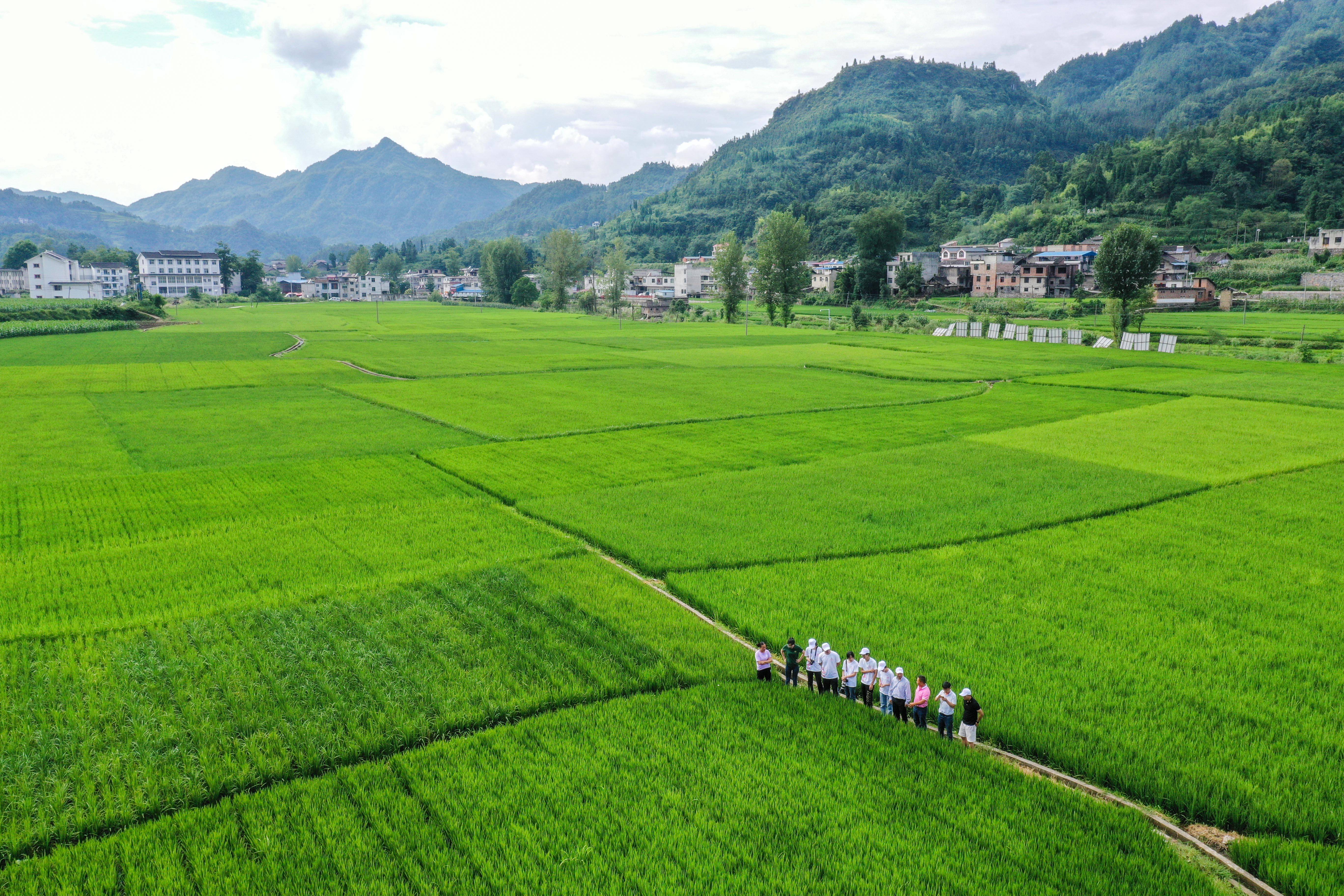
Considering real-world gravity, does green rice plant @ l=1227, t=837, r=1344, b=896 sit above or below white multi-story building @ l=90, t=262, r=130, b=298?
below

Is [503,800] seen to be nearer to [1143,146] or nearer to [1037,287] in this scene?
[1037,287]

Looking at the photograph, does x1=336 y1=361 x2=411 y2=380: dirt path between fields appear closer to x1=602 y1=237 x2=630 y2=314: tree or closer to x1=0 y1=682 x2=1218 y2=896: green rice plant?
x1=0 y1=682 x2=1218 y2=896: green rice plant

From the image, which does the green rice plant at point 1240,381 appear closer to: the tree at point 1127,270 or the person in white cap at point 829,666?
the tree at point 1127,270

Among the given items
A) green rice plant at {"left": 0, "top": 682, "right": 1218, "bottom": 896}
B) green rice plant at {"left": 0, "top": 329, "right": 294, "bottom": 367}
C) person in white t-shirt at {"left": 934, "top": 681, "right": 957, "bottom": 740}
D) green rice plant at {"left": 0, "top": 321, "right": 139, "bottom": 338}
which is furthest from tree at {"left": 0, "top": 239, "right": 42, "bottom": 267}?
person in white t-shirt at {"left": 934, "top": 681, "right": 957, "bottom": 740}

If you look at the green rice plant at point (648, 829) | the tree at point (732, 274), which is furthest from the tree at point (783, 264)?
the green rice plant at point (648, 829)

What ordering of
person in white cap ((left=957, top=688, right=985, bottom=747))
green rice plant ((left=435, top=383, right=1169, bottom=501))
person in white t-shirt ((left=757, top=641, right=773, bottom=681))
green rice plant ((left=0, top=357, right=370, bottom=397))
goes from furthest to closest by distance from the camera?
green rice plant ((left=0, top=357, right=370, bottom=397)) < green rice plant ((left=435, top=383, right=1169, bottom=501)) < person in white t-shirt ((left=757, top=641, right=773, bottom=681)) < person in white cap ((left=957, top=688, right=985, bottom=747))

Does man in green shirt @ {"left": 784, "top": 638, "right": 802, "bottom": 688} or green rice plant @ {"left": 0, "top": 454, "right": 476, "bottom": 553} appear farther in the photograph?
green rice plant @ {"left": 0, "top": 454, "right": 476, "bottom": 553}
